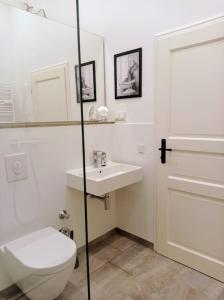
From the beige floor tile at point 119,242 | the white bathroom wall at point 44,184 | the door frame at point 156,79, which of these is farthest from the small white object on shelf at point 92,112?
the beige floor tile at point 119,242

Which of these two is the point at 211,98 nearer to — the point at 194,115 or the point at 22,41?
the point at 194,115

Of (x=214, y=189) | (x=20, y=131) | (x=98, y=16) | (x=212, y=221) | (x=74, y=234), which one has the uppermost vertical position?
(x=98, y=16)

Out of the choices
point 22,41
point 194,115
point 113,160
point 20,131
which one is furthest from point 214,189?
point 22,41

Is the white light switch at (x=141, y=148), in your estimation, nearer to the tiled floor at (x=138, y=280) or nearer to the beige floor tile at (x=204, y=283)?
the tiled floor at (x=138, y=280)

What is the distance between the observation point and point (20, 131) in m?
1.75

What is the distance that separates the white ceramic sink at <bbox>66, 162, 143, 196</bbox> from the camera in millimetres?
1935

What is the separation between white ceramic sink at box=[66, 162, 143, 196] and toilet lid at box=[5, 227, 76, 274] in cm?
45

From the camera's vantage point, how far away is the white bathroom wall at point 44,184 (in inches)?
66.9

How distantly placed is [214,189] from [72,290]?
1387mm

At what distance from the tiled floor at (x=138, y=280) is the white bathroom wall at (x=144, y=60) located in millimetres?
304

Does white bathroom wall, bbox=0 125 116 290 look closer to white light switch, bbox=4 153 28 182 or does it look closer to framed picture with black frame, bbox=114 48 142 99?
white light switch, bbox=4 153 28 182

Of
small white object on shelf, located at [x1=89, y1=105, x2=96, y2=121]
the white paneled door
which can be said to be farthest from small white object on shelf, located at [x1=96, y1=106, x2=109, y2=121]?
the white paneled door

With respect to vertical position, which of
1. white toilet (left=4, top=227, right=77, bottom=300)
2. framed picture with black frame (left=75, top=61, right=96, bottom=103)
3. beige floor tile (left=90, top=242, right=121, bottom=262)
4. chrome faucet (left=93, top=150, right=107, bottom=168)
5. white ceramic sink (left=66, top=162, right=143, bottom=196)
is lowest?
beige floor tile (left=90, top=242, right=121, bottom=262)

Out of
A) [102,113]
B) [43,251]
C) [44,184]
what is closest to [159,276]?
[43,251]
